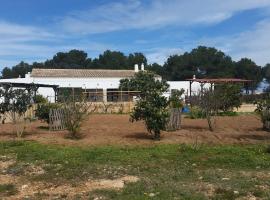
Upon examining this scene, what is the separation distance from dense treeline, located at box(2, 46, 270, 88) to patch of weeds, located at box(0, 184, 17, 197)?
80.4m

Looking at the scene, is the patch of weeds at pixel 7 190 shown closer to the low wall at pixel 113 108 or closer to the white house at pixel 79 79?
the low wall at pixel 113 108

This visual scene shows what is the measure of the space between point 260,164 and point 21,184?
17.3ft

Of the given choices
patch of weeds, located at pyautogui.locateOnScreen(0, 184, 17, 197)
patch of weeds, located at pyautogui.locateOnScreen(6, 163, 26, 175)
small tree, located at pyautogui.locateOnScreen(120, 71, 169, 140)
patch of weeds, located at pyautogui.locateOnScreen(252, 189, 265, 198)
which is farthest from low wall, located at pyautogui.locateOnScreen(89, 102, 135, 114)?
patch of weeds, located at pyautogui.locateOnScreen(252, 189, 265, 198)

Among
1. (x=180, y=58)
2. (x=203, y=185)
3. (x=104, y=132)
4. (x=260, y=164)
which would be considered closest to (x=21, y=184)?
(x=203, y=185)

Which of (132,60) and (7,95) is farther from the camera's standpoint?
(132,60)

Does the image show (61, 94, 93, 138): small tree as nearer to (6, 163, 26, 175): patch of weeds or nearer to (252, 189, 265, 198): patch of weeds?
(6, 163, 26, 175): patch of weeds

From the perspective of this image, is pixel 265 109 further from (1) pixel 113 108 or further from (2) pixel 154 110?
(1) pixel 113 108

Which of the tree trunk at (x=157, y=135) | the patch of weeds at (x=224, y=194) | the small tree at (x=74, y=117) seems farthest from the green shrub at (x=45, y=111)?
the patch of weeds at (x=224, y=194)

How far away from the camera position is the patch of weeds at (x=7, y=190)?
30.2ft

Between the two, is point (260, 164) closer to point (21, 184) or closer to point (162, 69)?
point (21, 184)

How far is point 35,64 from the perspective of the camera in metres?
106

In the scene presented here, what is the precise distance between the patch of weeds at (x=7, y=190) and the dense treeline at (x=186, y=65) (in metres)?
80.4

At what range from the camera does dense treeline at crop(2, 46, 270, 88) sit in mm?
91938

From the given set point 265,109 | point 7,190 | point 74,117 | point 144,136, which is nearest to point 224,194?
point 7,190
